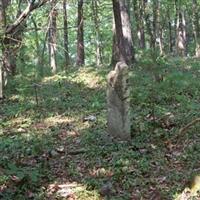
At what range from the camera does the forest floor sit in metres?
7.85

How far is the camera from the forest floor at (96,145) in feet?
25.8

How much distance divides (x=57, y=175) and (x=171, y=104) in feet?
16.7

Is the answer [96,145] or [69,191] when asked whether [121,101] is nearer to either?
[96,145]

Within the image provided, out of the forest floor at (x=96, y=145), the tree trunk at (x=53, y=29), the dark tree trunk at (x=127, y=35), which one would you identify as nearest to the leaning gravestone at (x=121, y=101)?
the forest floor at (x=96, y=145)

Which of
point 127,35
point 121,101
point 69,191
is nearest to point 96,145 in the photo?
point 121,101

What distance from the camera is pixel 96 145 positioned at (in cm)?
A: 977

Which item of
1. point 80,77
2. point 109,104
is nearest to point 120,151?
point 109,104

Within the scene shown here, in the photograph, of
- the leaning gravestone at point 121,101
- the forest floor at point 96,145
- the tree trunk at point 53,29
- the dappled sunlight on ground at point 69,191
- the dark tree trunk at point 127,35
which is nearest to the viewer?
the dappled sunlight on ground at point 69,191

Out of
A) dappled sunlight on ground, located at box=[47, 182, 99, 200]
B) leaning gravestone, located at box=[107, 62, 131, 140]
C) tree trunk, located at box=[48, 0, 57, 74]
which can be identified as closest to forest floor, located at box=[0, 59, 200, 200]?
dappled sunlight on ground, located at box=[47, 182, 99, 200]

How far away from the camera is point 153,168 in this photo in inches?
337

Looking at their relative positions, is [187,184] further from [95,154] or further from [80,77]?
[80,77]

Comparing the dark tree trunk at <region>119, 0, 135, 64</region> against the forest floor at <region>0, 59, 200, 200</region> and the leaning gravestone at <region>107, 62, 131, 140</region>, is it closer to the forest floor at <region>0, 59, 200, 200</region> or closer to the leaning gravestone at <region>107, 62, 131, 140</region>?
the forest floor at <region>0, 59, 200, 200</region>

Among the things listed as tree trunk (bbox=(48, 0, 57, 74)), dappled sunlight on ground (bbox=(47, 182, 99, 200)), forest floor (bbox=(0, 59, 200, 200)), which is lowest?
dappled sunlight on ground (bbox=(47, 182, 99, 200))

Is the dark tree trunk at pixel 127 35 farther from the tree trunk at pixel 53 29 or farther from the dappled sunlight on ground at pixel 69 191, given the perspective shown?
the dappled sunlight on ground at pixel 69 191
